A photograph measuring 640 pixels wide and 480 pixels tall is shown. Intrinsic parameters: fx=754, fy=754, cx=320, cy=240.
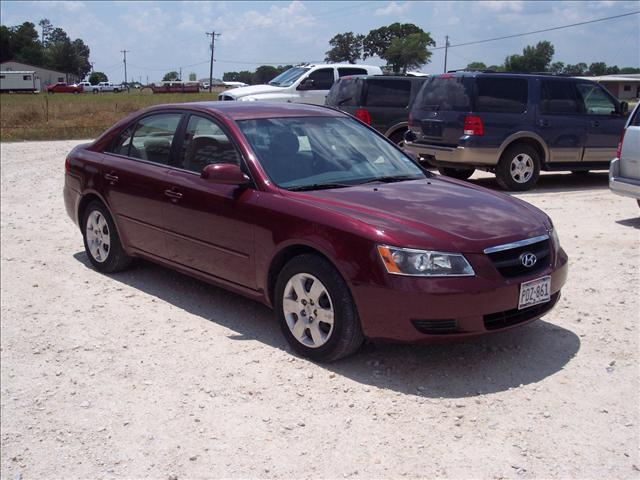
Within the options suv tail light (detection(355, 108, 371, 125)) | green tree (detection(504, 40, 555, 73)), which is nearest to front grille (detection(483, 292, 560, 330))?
suv tail light (detection(355, 108, 371, 125))

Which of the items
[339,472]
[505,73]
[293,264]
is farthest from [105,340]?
[505,73]

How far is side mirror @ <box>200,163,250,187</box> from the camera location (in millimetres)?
5195

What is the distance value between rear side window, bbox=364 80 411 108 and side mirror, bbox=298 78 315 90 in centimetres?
517

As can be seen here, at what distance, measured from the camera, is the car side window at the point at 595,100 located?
1248cm

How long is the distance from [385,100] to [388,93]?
155 mm

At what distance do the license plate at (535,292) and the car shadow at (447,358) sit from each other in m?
0.40

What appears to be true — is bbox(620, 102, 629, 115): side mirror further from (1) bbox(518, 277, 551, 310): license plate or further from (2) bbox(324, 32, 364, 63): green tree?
(2) bbox(324, 32, 364, 63): green tree

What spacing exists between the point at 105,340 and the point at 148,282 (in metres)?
1.45

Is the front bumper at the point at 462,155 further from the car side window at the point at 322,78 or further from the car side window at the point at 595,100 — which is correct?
the car side window at the point at 322,78

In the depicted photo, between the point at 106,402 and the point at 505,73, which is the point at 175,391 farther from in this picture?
the point at 505,73

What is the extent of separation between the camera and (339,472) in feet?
11.8

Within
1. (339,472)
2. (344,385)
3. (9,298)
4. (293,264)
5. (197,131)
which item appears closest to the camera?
(339,472)

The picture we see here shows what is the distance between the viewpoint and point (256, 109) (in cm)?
600

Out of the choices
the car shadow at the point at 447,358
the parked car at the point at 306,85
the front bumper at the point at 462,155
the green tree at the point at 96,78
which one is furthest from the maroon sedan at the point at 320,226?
the green tree at the point at 96,78
